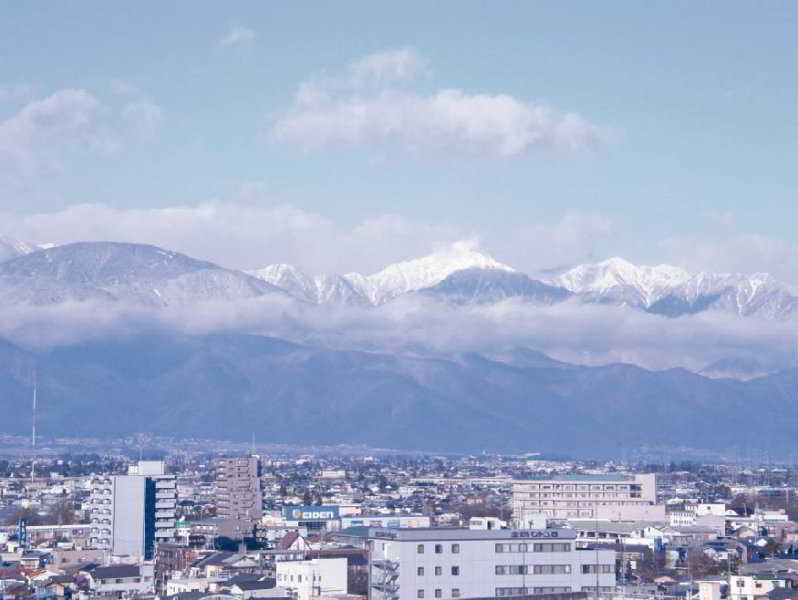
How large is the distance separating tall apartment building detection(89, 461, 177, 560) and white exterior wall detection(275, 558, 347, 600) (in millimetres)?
27982

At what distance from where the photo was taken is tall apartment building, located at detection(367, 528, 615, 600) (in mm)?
41562

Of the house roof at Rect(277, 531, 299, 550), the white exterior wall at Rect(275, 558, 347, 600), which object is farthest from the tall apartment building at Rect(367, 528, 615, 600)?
the house roof at Rect(277, 531, 299, 550)

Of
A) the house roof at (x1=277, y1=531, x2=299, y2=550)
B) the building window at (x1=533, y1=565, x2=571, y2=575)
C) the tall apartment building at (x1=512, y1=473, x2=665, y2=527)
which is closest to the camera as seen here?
the building window at (x1=533, y1=565, x2=571, y2=575)

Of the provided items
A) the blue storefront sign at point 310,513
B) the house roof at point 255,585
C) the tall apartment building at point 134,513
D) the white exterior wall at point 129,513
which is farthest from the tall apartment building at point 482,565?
the blue storefront sign at point 310,513

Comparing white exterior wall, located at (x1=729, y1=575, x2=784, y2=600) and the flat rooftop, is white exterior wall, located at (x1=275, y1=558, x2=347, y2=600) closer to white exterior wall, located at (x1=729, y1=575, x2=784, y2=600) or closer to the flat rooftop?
the flat rooftop

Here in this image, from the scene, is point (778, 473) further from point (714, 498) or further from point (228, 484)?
point (228, 484)

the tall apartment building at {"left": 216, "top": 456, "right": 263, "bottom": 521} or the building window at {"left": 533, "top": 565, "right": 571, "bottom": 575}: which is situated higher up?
the tall apartment building at {"left": 216, "top": 456, "right": 263, "bottom": 521}

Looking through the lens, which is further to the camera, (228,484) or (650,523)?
(228,484)

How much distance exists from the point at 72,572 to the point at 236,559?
5872 millimetres

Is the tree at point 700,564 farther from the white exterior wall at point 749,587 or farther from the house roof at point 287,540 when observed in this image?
the house roof at point 287,540

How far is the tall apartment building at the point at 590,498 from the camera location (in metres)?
95.3

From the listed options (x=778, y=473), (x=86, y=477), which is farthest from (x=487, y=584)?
(x=778, y=473)

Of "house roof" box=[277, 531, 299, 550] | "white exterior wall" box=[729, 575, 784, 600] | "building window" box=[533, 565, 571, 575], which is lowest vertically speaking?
"white exterior wall" box=[729, 575, 784, 600]

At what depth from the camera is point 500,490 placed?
412 feet
